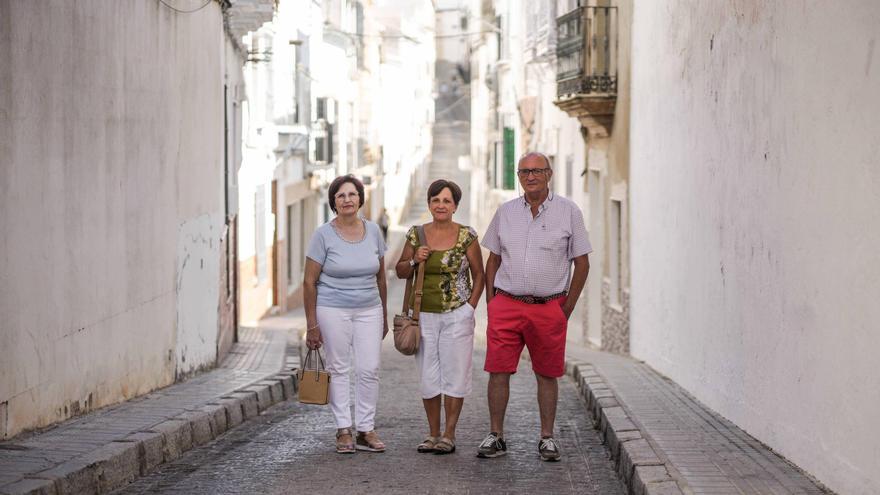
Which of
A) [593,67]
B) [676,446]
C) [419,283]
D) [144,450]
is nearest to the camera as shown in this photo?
[144,450]

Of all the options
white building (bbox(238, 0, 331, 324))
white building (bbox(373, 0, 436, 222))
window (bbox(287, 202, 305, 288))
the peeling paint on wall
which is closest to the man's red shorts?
the peeling paint on wall

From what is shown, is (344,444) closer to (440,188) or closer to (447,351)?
(447,351)

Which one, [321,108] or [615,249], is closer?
[615,249]

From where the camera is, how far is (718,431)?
31.8ft

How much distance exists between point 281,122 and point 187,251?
43.3 ft

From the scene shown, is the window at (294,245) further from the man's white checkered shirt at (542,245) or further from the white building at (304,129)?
the man's white checkered shirt at (542,245)

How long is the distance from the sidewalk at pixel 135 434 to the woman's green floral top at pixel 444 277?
1961mm

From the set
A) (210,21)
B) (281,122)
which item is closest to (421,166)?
(281,122)

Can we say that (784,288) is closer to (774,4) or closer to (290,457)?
(774,4)

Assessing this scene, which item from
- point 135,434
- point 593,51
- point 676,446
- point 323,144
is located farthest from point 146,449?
point 323,144

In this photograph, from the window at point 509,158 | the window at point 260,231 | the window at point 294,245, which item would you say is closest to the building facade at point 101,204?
the window at point 260,231

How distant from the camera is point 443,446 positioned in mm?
9156

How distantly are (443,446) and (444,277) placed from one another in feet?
3.78

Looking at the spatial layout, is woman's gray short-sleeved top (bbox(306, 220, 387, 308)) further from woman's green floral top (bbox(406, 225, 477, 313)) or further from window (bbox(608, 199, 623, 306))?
window (bbox(608, 199, 623, 306))
